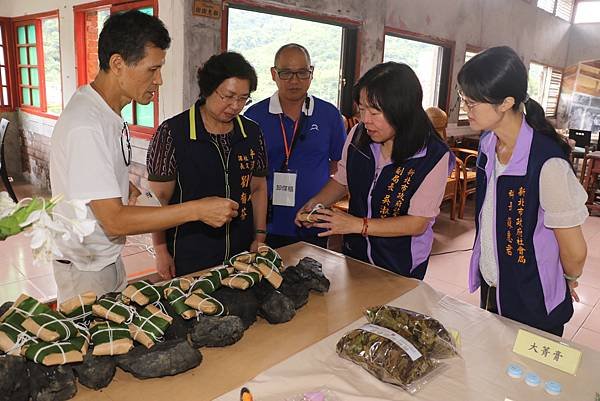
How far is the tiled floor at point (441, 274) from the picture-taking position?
9.70 feet

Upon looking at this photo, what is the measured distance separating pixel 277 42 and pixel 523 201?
2.96 meters

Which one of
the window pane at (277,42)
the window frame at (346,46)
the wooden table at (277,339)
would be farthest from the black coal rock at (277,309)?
the window frame at (346,46)

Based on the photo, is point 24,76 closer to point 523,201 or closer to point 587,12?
point 523,201

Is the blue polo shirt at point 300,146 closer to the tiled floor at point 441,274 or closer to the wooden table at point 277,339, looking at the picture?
the wooden table at point 277,339

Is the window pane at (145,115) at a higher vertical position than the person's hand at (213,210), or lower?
higher

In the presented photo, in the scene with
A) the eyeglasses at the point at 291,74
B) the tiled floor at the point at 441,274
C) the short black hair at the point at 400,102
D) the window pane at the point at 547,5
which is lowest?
the tiled floor at the point at 441,274

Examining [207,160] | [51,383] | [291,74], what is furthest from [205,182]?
[51,383]

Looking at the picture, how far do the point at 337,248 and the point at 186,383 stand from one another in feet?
9.88

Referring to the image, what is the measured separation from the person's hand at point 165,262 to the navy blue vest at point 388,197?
0.66 metres

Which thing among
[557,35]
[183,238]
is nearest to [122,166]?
[183,238]

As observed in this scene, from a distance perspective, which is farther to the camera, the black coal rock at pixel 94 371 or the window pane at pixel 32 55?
the window pane at pixel 32 55

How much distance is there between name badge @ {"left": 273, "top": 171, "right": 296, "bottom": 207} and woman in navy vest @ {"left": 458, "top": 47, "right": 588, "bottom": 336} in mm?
970

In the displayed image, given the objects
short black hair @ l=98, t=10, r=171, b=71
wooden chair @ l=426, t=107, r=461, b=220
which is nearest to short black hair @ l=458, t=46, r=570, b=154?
short black hair @ l=98, t=10, r=171, b=71

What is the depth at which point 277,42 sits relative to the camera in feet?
12.6
